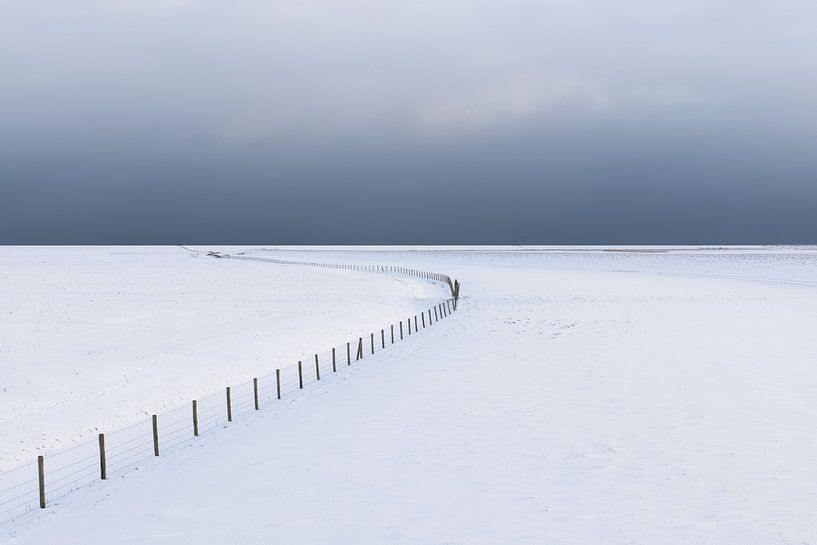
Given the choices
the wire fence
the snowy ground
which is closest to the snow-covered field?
the snowy ground

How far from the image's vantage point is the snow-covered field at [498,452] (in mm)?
12492

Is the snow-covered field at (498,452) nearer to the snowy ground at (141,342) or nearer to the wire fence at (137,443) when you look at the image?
the snowy ground at (141,342)

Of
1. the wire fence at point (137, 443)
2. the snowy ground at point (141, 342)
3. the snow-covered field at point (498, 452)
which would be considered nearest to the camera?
the snow-covered field at point (498, 452)

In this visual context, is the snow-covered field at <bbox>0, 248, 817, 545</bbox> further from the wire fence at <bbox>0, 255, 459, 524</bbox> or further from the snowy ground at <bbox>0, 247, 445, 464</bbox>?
the wire fence at <bbox>0, 255, 459, 524</bbox>

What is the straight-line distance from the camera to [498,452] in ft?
55.9

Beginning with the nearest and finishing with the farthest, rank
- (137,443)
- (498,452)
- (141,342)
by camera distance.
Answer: (498,452) → (137,443) → (141,342)

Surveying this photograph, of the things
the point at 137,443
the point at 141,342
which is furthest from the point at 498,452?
the point at 141,342

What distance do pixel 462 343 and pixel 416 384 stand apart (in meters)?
10.4

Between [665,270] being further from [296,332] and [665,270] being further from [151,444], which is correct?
[151,444]

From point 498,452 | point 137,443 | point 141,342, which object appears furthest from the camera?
point 141,342

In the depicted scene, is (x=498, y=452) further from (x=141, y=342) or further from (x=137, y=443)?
(x=141, y=342)

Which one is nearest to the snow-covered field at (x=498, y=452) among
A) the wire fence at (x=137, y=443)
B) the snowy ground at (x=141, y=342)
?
the snowy ground at (x=141, y=342)

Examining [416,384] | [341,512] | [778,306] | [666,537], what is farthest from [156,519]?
[778,306]

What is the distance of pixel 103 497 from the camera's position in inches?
585
